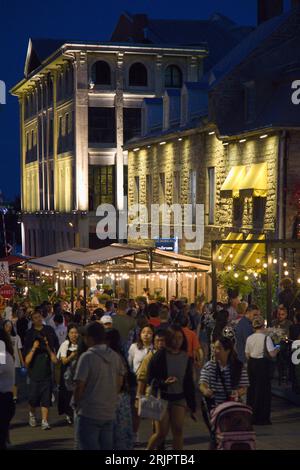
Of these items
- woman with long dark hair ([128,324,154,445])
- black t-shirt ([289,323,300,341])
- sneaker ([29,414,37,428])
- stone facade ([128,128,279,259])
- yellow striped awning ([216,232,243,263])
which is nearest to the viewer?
woman with long dark hair ([128,324,154,445])

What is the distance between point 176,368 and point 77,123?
45.3 m

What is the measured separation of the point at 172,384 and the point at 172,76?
48740 millimetres

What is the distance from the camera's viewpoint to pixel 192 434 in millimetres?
14117

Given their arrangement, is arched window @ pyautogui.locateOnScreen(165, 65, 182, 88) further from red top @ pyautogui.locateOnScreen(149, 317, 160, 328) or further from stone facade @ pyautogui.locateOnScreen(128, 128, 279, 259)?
red top @ pyautogui.locateOnScreen(149, 317, 160, 328)

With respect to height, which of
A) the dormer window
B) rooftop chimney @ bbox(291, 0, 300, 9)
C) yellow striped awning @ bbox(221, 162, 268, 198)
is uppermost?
rooftop chimney @ bbox(291, 0, 300, 9)

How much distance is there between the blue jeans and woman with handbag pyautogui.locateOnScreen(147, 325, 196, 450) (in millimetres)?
1892

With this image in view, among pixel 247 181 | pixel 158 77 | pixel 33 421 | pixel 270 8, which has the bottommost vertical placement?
→ pixel 33 421

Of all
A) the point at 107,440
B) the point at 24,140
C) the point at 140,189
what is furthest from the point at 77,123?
the point at 107,440

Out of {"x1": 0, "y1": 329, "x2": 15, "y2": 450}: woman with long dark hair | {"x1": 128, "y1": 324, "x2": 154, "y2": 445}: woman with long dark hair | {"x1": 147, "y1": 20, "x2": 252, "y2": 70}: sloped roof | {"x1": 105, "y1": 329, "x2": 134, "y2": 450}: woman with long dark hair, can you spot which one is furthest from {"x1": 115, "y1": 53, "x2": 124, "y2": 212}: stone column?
{"x1": 105, "y1": 329, "x2": 134, "y2": 450}: woman with long dark hair

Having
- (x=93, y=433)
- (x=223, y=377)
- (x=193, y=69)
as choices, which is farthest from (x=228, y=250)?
(x=193, y=69)

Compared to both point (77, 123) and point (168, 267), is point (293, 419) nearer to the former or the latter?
point (168, 267)

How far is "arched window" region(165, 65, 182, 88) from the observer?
58.9m

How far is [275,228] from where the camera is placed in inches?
1112

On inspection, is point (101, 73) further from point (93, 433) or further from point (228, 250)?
point (93, 433)
